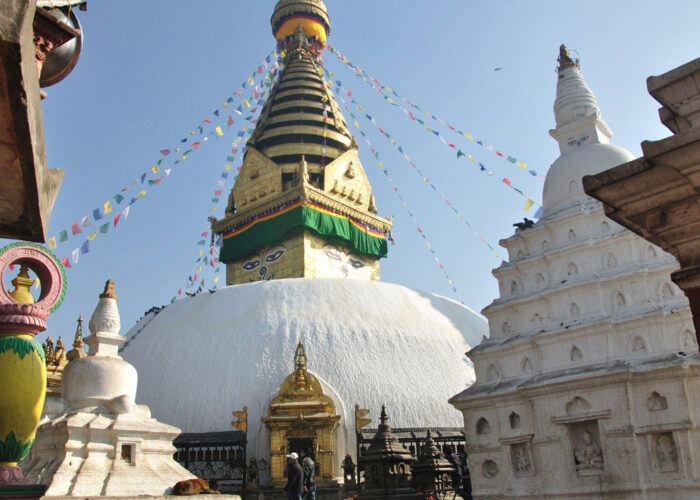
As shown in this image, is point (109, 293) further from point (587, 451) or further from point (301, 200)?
point (301, 200)

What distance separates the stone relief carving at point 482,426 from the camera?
1282 centimetres

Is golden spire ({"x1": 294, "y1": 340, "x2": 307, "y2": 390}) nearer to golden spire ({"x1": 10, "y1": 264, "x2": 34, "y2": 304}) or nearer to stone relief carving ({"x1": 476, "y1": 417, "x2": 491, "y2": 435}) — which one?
stone relief carving ({"x1": 476, "y1": 417, "x2": 491, "y2": 435})

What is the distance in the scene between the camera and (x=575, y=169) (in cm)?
1426

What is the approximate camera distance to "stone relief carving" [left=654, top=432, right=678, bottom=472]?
Result: 33.2 ft

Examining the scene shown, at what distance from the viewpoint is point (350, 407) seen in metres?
17.6

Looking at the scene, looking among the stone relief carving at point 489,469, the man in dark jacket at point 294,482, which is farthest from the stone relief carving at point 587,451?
the man in dark jacket at point 294,482

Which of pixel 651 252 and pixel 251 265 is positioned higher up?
pixel 251 265

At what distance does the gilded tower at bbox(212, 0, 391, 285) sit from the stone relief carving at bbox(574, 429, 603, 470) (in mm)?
18386

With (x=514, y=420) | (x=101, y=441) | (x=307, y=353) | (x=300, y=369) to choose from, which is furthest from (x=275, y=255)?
(x=101, y=441)

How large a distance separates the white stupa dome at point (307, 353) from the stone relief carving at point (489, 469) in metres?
5.06

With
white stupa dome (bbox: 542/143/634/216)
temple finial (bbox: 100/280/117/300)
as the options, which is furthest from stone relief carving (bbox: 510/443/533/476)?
temple finial (bbox: 100/280/117/300)

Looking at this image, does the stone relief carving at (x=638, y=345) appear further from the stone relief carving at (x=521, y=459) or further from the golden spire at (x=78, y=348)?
the golden spire at (x=78, y=348)

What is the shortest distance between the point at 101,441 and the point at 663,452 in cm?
900

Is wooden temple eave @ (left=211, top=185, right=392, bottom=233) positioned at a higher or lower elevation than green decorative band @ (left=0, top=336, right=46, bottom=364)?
higher
